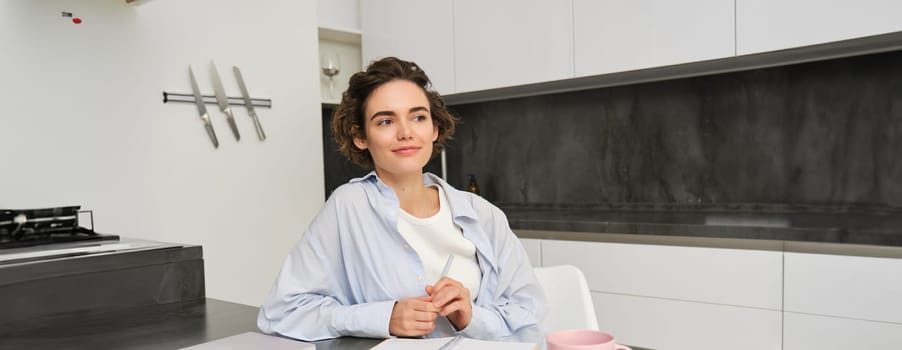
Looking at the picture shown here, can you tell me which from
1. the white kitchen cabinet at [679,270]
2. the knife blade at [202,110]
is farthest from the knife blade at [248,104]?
the white kitchen cabinet at [679,270]

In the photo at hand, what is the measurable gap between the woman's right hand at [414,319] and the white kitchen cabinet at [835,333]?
52.6 inches

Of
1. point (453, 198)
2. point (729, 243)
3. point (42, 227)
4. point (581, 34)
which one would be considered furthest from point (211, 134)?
point (729, 243)

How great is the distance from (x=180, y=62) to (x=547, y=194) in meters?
1.59

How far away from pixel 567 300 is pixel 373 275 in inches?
17.0

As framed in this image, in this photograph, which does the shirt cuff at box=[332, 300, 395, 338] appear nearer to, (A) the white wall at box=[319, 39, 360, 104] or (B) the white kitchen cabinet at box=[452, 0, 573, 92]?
(B) the white kitchen cabinet at box=[452, 0, 573, 92]

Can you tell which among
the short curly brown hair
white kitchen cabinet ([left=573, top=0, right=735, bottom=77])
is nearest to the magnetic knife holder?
white kitchen cabinet ([left=573, top=0, right=735, bottom=77])

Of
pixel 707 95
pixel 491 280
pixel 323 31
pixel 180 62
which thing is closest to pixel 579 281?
pixel 491 280

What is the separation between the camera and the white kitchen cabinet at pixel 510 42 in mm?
2463

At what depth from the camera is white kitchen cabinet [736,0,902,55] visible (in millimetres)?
1804

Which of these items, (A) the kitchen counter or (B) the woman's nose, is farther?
(B) the woman's nose

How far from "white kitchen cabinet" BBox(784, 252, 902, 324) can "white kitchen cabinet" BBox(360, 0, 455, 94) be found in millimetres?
1524

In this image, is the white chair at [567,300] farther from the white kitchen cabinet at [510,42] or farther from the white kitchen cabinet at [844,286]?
the white kitchen cabinet at [510,42]

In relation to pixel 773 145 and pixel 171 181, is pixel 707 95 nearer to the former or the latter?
pixel 773 145

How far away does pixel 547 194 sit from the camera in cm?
295
